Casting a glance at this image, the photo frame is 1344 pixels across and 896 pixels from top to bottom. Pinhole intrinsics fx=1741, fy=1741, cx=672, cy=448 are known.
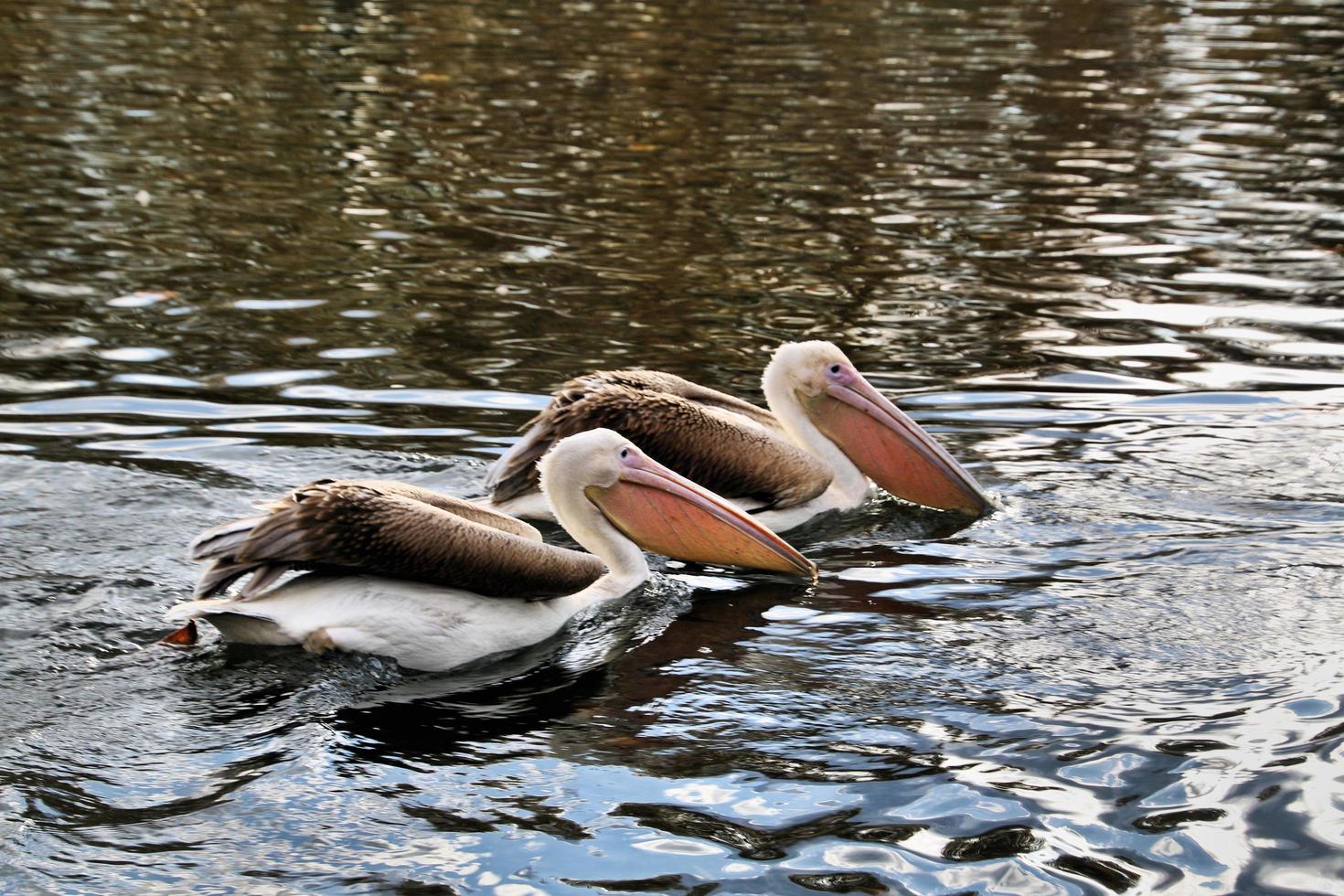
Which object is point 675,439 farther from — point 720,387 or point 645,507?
point 720,387

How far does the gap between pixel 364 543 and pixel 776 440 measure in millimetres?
1889

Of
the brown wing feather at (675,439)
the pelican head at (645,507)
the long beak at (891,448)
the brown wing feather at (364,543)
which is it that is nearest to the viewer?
the brown wing feather at (364,543)

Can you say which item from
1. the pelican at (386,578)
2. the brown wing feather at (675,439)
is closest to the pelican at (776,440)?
the brown wing feather at (675,439)

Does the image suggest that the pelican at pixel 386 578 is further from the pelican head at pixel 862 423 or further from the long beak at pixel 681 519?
the pelican head at pixel 862 423

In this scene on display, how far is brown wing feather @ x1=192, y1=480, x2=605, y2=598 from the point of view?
454cm

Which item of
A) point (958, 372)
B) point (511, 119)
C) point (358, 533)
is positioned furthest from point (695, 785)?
point (511, 119)

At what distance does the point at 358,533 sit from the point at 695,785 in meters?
1.20

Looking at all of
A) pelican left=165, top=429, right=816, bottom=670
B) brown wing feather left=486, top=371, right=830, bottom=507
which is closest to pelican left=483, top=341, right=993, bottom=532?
brown wing feather left=486, top=371, right=830, bottom=507

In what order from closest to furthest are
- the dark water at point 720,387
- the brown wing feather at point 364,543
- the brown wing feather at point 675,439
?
the dark water at point 720,387 → the brown wing feather at point 364,543 → the brown wing feather at point 675,439

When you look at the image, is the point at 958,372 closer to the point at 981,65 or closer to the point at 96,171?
the point at 96,171

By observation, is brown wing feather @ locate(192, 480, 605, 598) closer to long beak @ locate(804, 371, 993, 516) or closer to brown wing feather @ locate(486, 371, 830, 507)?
brown wing feather @ locate(486, 371, 830, 507)

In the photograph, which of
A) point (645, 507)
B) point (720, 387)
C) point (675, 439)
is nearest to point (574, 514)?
point (645, 507)

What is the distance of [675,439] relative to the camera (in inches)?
224

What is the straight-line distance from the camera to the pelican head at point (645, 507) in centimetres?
518
